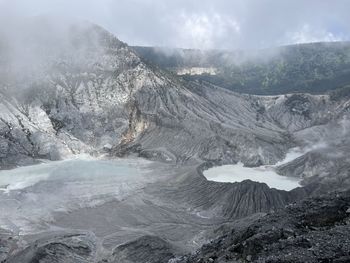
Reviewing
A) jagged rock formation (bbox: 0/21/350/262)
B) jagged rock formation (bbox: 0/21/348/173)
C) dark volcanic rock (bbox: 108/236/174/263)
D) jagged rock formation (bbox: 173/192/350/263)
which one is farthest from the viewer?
jagged rock formation (bbox: 0/21/348/173)

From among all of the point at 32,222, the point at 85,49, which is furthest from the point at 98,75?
the point at 32,222

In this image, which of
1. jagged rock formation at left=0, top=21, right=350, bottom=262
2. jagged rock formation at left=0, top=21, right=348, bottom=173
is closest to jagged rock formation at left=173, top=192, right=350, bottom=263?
jagged rock formation at left=0, top=21, right=350, bottom=262

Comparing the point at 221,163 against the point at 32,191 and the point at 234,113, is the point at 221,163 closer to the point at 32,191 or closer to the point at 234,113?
the point at 234,113

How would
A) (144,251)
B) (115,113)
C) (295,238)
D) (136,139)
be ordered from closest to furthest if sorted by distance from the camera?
(295,238)
(144,251)
(136,139)
(115,113)

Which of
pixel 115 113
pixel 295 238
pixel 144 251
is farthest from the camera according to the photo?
pixel 115 113

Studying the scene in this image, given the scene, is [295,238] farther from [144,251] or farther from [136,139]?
[136,139]

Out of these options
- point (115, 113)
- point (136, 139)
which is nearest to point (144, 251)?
point (136, 139)

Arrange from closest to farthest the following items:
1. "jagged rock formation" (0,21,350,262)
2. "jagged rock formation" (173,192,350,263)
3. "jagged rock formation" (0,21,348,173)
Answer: "jagged rock formation" (173,192,350,263) < "jagged rock formation" (0,21,350,262) < "jagged rock formation" (0,21,348,173)

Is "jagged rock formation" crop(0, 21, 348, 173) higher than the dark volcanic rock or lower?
higher

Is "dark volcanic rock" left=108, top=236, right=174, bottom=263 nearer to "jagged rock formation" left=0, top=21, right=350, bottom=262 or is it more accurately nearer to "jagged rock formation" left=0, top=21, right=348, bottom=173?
"jagged rock formation" left=0, top=21, right=350, bottom=262
